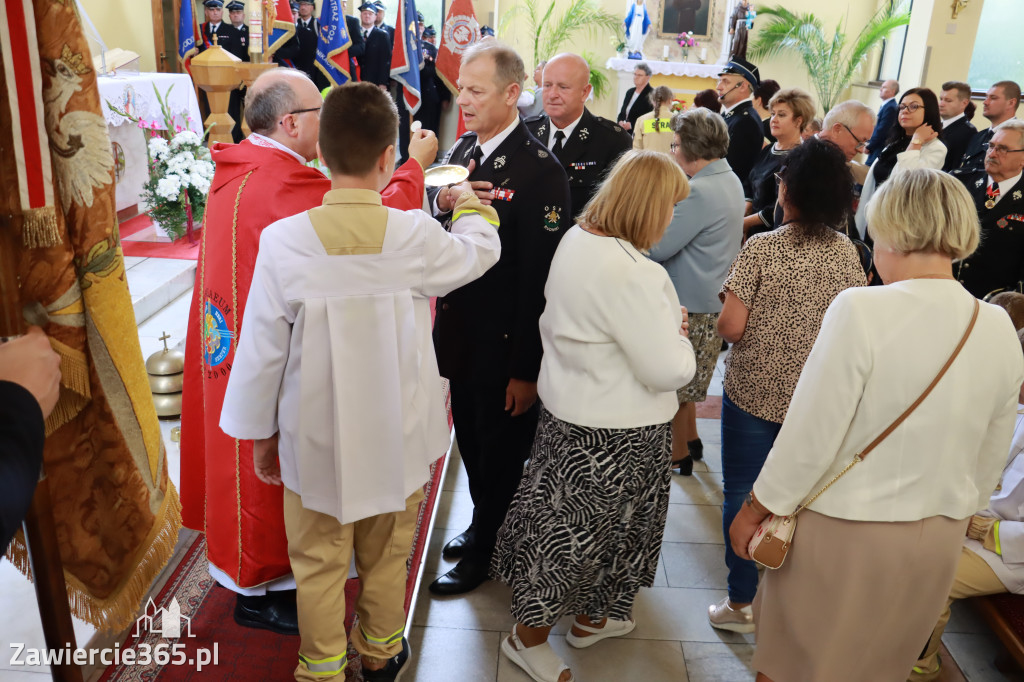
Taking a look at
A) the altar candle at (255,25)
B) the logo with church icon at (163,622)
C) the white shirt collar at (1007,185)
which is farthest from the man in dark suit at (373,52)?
the logo with church icon at (163,622)

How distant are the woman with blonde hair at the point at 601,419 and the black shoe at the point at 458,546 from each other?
1.27 feet

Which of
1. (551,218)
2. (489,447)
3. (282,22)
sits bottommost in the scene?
(489,447)

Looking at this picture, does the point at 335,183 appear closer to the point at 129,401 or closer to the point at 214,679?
the point at 129,401

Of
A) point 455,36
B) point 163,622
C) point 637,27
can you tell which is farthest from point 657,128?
point 637,27

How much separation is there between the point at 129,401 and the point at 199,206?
4.22m

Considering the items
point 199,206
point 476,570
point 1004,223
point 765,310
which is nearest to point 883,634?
point 765,310

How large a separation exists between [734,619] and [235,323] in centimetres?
174

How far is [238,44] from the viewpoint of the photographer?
7.67 meters

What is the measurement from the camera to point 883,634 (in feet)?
5.50

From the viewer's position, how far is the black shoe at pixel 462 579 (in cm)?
253

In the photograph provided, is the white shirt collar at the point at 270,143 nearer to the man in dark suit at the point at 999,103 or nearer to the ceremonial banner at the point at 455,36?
the man in dark suit at the point at 999,103

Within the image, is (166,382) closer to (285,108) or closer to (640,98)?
(285,108)

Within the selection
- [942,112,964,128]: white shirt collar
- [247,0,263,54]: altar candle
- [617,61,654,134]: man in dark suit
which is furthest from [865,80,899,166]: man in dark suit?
[247,0,263,54]: altar candle

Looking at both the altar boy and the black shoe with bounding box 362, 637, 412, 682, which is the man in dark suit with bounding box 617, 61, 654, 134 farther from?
the black shoe with bounding box 362, 637, 412, 682
